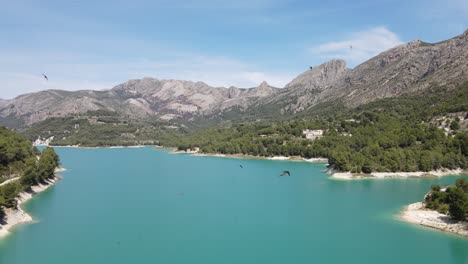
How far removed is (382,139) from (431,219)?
176 ft

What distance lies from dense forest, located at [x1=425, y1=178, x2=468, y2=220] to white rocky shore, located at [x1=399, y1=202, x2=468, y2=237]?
69cm


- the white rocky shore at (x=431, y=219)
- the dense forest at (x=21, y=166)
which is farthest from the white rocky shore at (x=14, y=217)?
the white rocky shore at (x=431, y=219)

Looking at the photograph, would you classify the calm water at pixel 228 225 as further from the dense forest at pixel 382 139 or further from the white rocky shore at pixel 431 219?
the dense forest at pixel 382 139

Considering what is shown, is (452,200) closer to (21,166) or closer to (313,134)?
(21,166)

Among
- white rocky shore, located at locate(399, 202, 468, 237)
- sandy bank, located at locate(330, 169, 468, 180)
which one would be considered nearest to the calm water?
white rocky shore, located at locate(399, 202, 468, 237)

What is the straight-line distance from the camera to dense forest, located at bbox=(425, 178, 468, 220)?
139 ft

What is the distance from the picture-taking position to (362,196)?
203 feet

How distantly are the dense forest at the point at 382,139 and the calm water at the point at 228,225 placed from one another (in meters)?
7.23

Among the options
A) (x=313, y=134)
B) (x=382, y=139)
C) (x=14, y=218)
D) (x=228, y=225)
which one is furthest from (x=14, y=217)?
(x=313, y=134)

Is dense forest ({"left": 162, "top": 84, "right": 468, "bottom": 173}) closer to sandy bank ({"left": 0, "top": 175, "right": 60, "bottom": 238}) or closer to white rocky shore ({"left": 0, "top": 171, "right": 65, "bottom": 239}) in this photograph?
white rocky shore ({"left": 0, "top": 171, "right": 65, "bottom": 239})

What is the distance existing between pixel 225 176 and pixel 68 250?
51172 millimetres

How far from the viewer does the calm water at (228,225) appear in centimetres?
3631

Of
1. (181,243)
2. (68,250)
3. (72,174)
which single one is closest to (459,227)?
(181,243)

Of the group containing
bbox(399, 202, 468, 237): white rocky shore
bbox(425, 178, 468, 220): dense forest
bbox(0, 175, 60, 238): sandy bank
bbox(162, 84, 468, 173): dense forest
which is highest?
bbox(162, 84, 468, 173): dense forest
